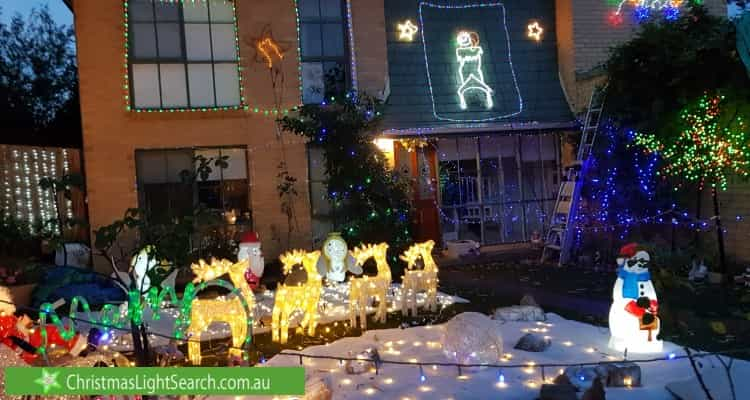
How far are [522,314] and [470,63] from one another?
8182 mm

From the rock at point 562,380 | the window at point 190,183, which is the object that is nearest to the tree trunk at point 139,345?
the rock at point 562,380

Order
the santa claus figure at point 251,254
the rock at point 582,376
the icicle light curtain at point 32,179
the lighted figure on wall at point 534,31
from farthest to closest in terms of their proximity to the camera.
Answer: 1. the lighted figure on wall at point 534,31
2. the icicle light curtain at point 32,179
3. the santa claus figure at point 251,254
4. the rock at point 582,376

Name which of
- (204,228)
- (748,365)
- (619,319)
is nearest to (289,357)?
(619,319)

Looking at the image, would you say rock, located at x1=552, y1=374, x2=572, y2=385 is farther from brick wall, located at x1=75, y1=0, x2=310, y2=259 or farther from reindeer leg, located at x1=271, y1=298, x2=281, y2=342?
brick wall, located at x1=75, y1=0, x2=310, y2=259

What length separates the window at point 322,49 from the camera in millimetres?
13539

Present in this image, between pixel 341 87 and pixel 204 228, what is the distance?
13.9ft

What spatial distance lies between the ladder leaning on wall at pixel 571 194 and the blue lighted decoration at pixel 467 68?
1.81m

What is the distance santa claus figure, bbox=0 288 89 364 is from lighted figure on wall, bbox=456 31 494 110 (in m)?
10.7

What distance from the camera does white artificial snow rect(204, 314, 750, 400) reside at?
5316 mm

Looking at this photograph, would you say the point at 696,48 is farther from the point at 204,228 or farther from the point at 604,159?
the point at 204,228

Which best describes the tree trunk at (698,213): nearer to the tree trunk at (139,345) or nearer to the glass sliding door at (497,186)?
the glass sliding door at (497,186)

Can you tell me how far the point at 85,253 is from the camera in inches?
472

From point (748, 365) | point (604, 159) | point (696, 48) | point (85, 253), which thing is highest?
point (696, 48)

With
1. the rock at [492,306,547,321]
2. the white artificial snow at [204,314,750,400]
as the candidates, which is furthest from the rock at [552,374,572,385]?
the rock at [492,306,547,321]
